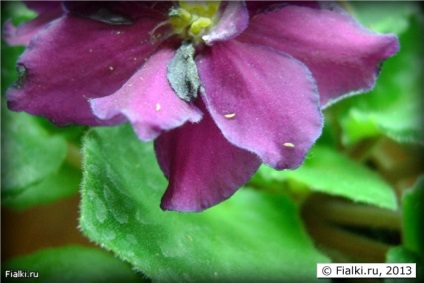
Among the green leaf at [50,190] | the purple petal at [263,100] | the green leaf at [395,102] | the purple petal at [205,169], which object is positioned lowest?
the green leaf at [395,102]

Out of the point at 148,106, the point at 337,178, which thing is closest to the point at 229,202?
the point at 337,178

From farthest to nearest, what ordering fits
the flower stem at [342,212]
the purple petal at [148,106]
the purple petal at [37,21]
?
1. the flower stem at [342,212]
2. the purple petal at [37,21]
3. the purple petal at [148,106]

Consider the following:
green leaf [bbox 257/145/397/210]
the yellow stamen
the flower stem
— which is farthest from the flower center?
the flower stem

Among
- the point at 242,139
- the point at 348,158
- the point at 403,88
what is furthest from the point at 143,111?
the point at 403,88

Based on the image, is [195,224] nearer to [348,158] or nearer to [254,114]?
[254,114]

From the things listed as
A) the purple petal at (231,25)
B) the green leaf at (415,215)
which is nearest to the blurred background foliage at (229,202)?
the green leaf at (415,215)

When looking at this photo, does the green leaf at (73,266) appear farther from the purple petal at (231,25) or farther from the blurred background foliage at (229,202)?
the purple petal at (231,25)

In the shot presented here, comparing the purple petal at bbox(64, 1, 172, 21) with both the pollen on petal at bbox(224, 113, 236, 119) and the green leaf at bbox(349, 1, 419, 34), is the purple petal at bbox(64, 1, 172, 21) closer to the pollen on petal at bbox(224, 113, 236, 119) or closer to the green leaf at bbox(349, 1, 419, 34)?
the pollen on petal at bbox(224, 113, 236, 119)

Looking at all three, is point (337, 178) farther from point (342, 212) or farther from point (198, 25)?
point (198, 25)

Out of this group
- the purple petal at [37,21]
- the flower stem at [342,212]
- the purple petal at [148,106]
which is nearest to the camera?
the purple petal at [148,106]
